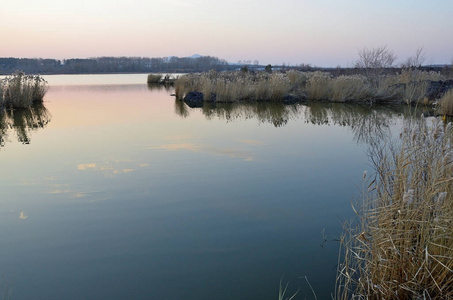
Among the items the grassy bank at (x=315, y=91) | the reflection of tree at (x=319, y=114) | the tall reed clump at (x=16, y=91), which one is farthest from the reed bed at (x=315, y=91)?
the tall reed clump at (x=16, y=91)

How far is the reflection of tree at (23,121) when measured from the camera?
8.06 m

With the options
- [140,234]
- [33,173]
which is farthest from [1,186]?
[140,234]

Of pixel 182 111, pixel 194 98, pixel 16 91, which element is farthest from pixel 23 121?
pixel 194 98

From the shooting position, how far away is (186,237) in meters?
3.33

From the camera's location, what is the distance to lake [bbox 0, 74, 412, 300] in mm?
2689

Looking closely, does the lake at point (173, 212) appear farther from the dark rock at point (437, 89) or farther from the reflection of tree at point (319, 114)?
the dark rock at point (437, 89)

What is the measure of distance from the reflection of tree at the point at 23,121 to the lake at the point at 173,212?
234 mm

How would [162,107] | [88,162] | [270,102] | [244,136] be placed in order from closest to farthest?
[88,162] < [244,136] < [162,107] < [270,102]

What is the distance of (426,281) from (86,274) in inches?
85.9

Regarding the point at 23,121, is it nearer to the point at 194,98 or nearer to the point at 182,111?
the point at 182,111

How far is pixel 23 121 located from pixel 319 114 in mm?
8394

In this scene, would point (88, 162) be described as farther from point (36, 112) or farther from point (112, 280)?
point (36, 112)

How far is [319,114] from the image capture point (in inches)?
472

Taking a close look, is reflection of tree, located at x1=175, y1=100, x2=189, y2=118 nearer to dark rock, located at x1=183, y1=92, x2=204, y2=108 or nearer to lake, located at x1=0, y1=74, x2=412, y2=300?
dark rock, located at x1=183, y1=92, x2=204, y2=108
